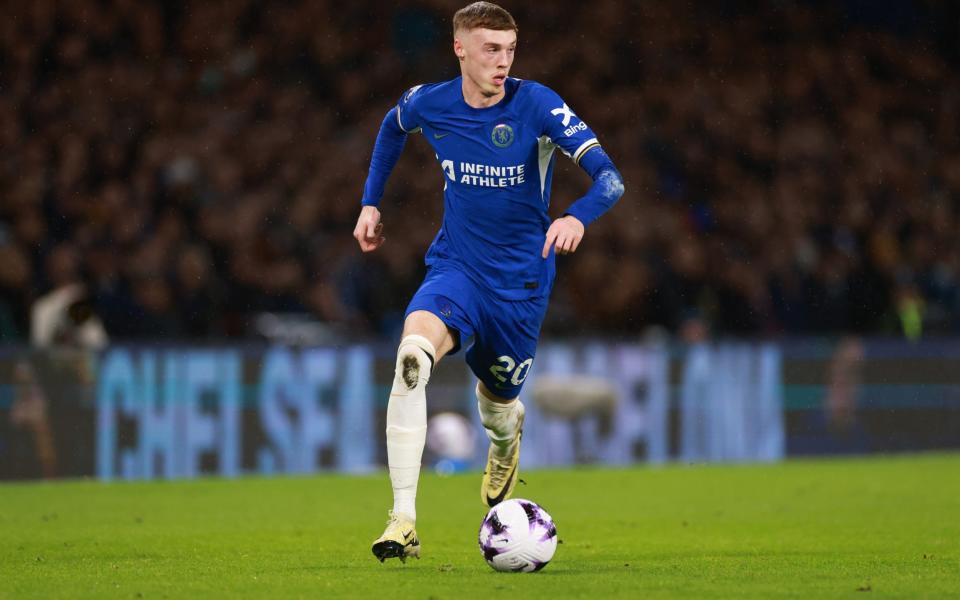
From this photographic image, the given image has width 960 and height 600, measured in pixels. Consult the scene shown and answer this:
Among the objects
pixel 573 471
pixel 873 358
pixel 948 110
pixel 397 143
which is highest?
pixel 948 110

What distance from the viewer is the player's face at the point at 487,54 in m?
6.57

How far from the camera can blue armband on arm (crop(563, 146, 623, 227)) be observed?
243 inches

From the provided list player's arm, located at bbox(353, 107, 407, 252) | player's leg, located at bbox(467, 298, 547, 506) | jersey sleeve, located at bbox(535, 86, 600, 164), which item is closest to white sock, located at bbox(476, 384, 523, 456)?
player's leg, located at bbox(467, 298, 547, 506)

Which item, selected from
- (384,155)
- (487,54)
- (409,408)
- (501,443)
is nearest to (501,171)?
(487,54)

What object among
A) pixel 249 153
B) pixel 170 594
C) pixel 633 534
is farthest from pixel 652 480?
pixel 170 594

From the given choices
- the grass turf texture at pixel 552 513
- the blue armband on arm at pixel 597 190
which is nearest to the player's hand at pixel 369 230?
the blue armband on arm at pixel 597 190

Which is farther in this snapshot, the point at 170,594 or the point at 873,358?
the point at 873,358

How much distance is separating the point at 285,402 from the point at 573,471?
2.67m

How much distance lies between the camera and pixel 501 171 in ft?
22.0

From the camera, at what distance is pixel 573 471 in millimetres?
13930

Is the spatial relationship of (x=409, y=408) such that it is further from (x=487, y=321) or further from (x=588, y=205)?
(x=588, y=205)

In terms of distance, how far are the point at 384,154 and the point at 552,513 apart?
341 centimetres

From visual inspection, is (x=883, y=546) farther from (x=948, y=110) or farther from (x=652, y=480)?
(x=948, y=110)

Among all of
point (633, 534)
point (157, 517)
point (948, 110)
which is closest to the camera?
point (633, 534)
